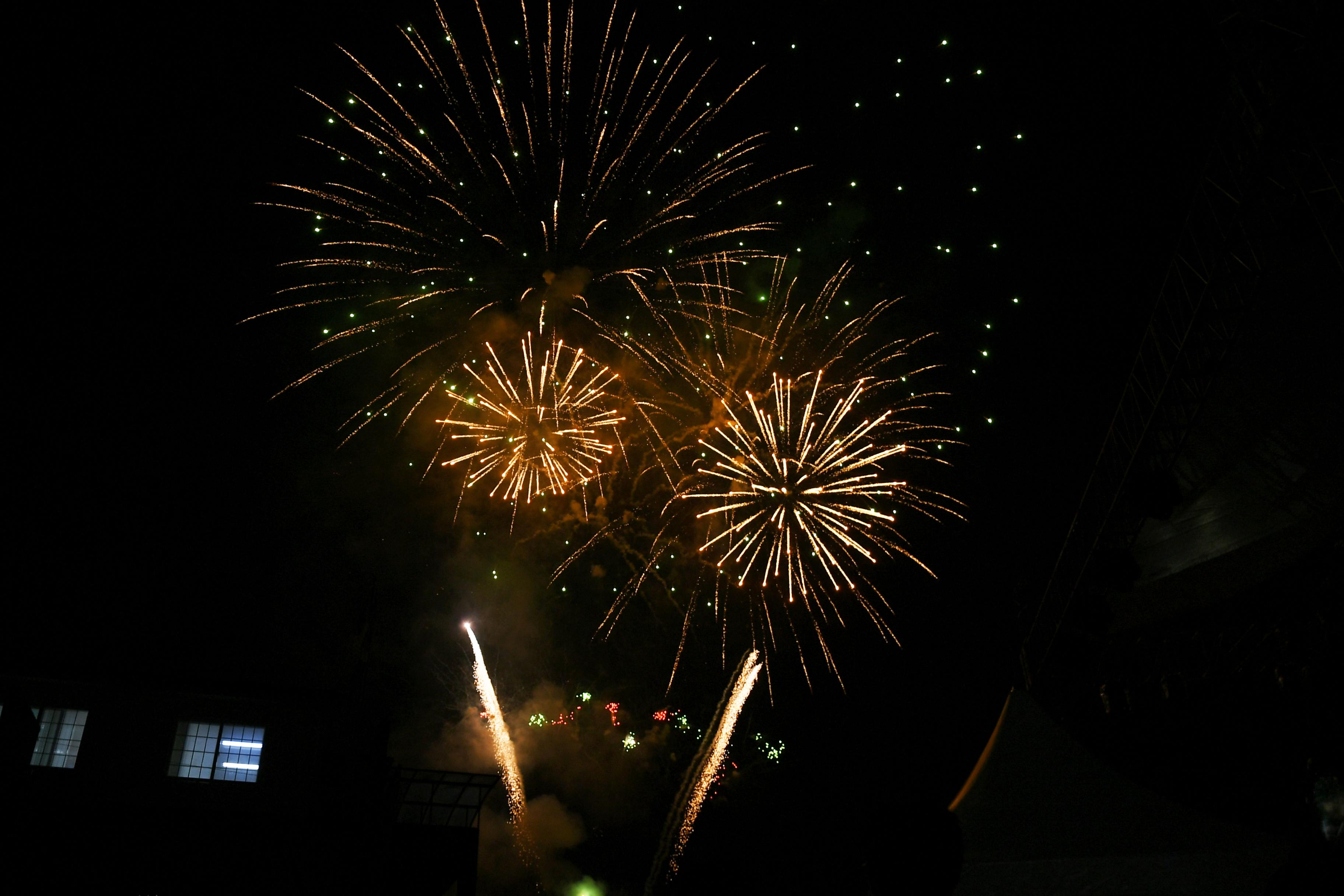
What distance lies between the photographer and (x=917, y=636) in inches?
676

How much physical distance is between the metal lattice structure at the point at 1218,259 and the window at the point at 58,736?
48.7 feet

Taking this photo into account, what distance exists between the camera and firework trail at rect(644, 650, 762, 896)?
21484 millimetres

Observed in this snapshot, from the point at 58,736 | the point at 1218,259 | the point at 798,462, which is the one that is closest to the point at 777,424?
the point at 798,462

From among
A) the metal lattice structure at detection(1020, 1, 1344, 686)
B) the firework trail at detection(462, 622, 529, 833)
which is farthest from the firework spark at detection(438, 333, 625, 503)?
the firework trail at detection(462, 622, 529, 833)

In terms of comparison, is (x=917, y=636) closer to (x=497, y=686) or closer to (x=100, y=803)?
(x=497, y=686)

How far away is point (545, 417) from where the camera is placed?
1327 cm

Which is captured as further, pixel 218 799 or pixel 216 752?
pixel 216 752

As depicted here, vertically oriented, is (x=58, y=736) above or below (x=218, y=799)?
above

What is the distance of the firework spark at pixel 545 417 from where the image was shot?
13195 millimetres

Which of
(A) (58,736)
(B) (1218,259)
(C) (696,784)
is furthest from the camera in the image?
(C) (696,784)

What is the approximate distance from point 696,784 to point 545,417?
1365 centimetres

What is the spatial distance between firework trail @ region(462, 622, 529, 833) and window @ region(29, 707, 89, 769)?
9.49m

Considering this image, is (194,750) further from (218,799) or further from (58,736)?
(58,736)

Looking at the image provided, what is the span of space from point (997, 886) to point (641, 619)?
48.0 feet
